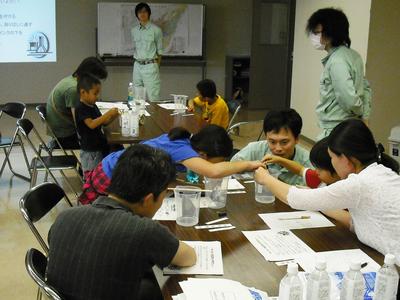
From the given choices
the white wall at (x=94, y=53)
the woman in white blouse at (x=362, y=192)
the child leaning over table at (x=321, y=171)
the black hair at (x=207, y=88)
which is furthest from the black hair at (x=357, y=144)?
the white wall at (x=94, y=53)

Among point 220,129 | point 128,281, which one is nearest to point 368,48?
point 220,129

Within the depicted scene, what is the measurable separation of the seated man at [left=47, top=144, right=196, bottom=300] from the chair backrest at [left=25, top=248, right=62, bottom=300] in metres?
0.04

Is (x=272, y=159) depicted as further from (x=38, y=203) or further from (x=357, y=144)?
(x=38, y=203)

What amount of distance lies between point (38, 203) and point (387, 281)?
141cm

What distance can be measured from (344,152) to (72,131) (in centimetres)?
298

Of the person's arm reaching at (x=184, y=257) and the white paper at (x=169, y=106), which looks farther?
the white paper at (x=169, y=106)

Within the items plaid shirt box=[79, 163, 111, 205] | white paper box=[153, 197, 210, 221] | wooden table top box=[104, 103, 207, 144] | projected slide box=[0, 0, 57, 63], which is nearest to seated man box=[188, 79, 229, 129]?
wooden table top box=[104, 103, 207, 144]

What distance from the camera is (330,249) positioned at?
5.65 ft

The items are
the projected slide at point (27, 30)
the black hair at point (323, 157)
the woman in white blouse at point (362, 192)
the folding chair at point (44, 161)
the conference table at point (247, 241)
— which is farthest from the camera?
the projected slide at point (27, 30)

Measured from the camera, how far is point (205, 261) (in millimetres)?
1605

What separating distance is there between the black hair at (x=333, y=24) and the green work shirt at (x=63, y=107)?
2.02m

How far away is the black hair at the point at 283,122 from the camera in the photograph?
2.55m

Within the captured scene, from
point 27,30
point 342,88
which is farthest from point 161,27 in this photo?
point 342,88

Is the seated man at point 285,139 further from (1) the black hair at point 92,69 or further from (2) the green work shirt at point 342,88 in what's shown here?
(1) the black hair at point 92,69
